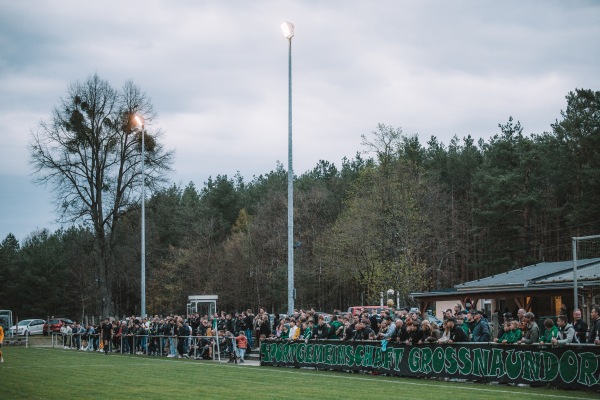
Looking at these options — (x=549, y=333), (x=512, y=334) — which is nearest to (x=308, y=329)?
(x=512, y=334)

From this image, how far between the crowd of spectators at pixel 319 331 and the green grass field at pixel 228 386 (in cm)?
147

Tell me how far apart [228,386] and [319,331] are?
8.32 metres

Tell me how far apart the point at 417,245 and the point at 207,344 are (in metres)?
26.2

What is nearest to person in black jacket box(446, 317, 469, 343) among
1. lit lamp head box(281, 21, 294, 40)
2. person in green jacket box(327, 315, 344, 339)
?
person in green jacket box(327, 315, 344, 339)

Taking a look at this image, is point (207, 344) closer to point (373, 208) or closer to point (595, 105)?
point (373, 208)

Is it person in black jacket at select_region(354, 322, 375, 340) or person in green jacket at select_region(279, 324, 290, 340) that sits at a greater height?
person in black jacket at select_region(354, 322, 375, 340)

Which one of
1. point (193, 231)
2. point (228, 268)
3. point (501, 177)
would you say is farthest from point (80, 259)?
point (501, 177)

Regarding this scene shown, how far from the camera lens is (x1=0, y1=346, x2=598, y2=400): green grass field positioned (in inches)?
630

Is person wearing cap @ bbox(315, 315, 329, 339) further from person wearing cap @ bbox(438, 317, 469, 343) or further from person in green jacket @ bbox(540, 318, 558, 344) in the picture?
person in green jacket @ bbox(540, 318, 558, 344)

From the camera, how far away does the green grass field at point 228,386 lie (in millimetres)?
16000

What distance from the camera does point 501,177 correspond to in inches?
2406

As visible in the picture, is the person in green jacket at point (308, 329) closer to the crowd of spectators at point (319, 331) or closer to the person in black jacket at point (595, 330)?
the crowd of spectators at point (319, 331)

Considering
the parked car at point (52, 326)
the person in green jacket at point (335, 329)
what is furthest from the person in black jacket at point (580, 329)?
the parked car at point (52, 326)

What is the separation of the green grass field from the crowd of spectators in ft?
4.81
